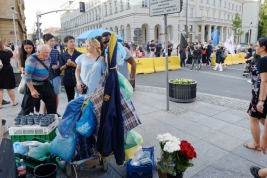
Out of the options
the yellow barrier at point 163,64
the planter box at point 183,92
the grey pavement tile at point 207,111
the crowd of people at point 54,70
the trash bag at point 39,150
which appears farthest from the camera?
the yellow barrier at point 163,64

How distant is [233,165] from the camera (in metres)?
3.10

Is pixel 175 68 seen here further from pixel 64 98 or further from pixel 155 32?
pixel 155 32

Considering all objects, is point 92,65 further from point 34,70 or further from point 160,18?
point 160,18

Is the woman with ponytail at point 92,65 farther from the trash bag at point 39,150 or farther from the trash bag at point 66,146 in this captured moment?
the trash bag at point 39,150

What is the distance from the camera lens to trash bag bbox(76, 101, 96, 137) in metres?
2.60

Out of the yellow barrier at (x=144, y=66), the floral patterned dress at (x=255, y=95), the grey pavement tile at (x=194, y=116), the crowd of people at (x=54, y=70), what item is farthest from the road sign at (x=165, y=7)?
the yellow barrier at (x=144, y=66)

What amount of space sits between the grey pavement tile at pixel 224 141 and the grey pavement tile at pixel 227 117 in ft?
2.95

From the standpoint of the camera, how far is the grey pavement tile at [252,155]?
126 inches

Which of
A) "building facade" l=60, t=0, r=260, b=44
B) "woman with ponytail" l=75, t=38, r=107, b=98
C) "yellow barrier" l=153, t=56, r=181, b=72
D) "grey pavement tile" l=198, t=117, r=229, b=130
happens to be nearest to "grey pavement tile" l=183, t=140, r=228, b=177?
"grey pavement tile" l=198, t=117, r=229, b=130

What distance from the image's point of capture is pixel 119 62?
280 centimetres

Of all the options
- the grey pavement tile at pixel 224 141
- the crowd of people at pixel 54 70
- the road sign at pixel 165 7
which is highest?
the road sign at pixel 165 7

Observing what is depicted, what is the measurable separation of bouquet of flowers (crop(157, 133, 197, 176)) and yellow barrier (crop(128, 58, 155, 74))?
10068 mm

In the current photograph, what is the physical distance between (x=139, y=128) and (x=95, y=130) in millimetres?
1834

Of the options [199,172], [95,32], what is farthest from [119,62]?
[95,32]
